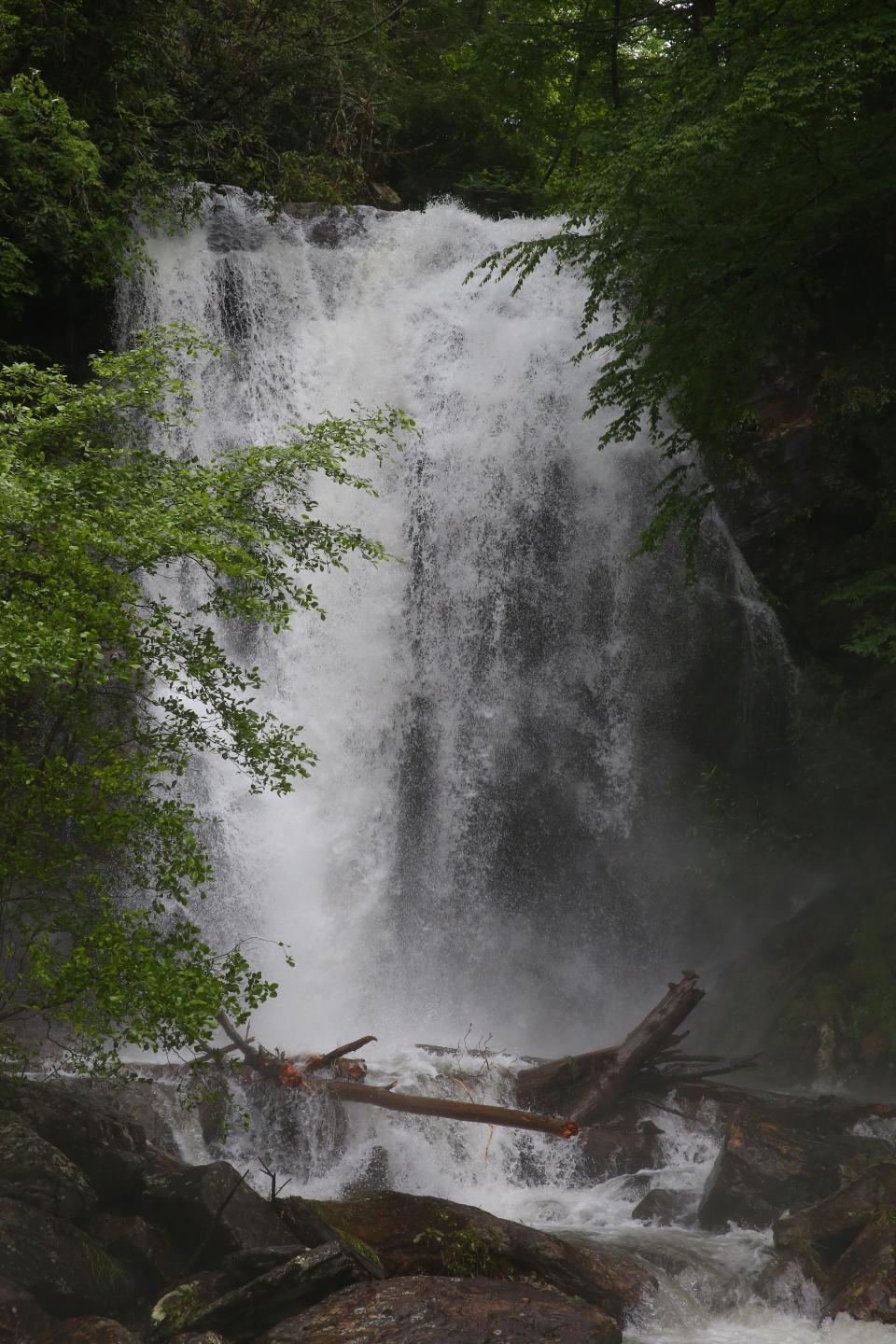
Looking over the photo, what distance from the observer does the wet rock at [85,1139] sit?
574 cm

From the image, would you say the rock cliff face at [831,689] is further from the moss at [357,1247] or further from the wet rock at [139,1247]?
the wet rock at [139,1247]

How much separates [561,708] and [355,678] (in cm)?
273

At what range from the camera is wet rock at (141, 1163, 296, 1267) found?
5.50m

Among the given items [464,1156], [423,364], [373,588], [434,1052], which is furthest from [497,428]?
[464,1156]

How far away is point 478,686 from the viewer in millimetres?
13109

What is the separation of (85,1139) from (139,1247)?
2.31ft

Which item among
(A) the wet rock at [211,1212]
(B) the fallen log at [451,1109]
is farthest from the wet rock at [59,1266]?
(B) the fallen log at [451,1109]

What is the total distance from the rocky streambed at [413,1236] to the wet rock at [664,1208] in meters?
0.01

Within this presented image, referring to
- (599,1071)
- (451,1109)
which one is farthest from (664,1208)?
(451,1109)

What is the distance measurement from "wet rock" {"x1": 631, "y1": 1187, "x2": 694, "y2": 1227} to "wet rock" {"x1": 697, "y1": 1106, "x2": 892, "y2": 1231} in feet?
0.59

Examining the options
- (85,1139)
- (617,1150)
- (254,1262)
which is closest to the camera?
(254,1262)

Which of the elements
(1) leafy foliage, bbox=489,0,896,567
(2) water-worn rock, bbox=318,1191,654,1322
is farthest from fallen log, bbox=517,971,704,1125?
(1) leafy foliage, bbox=489,0,896,567

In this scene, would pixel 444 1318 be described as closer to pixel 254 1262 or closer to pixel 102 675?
pixel 254 1262

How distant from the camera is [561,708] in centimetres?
1319
